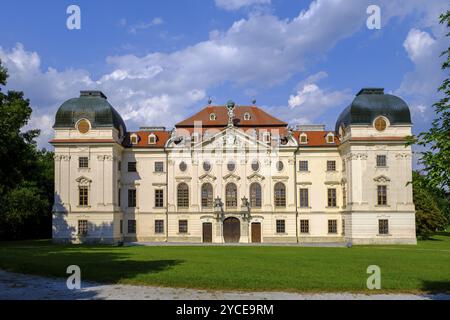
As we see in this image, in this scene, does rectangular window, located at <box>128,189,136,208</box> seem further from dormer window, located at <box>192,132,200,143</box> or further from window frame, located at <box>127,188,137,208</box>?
dormer window, located at <box>192,132,200,143</box>

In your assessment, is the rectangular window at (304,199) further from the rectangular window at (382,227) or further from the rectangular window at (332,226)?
the rectangular window at (382,227)

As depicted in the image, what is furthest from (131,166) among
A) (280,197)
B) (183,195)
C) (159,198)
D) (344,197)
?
(344,197)

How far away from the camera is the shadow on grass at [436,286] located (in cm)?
1775

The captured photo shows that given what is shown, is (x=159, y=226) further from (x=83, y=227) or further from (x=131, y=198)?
(x=83, y=227)

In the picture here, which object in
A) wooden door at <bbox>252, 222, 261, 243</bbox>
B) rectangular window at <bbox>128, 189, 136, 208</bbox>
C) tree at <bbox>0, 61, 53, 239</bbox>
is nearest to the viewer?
tree at <bbox>0, 61, 53, 239</bbox>

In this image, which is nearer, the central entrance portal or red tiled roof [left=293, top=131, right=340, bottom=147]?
the central entrance portal

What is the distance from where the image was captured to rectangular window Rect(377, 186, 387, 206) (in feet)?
178

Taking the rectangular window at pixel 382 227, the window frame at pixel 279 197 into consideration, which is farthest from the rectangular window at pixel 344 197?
the window frame at pixel 279 197

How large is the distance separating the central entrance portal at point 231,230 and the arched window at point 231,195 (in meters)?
1.61

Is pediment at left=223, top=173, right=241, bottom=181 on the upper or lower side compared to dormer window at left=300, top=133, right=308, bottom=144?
lower

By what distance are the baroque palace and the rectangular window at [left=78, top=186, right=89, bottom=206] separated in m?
0.10

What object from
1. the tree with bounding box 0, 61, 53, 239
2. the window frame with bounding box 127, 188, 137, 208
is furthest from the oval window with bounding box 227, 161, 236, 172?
the tree with bounding box 0, 61, 53, 239

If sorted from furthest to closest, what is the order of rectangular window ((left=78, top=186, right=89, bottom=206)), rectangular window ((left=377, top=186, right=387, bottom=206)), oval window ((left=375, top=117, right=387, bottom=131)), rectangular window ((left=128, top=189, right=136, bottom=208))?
1. rectangular window ((left=128, top=189, right=136, bottom=208))
2. rectangular window ((left=78, top=186, right=89, bottom=206))
3. oval window ((left=375, top=117, right=387, bottom=131))
4. rectangular window ((left=377, top=186, right=387, bottom=206))

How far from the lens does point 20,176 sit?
42406 millimetres
